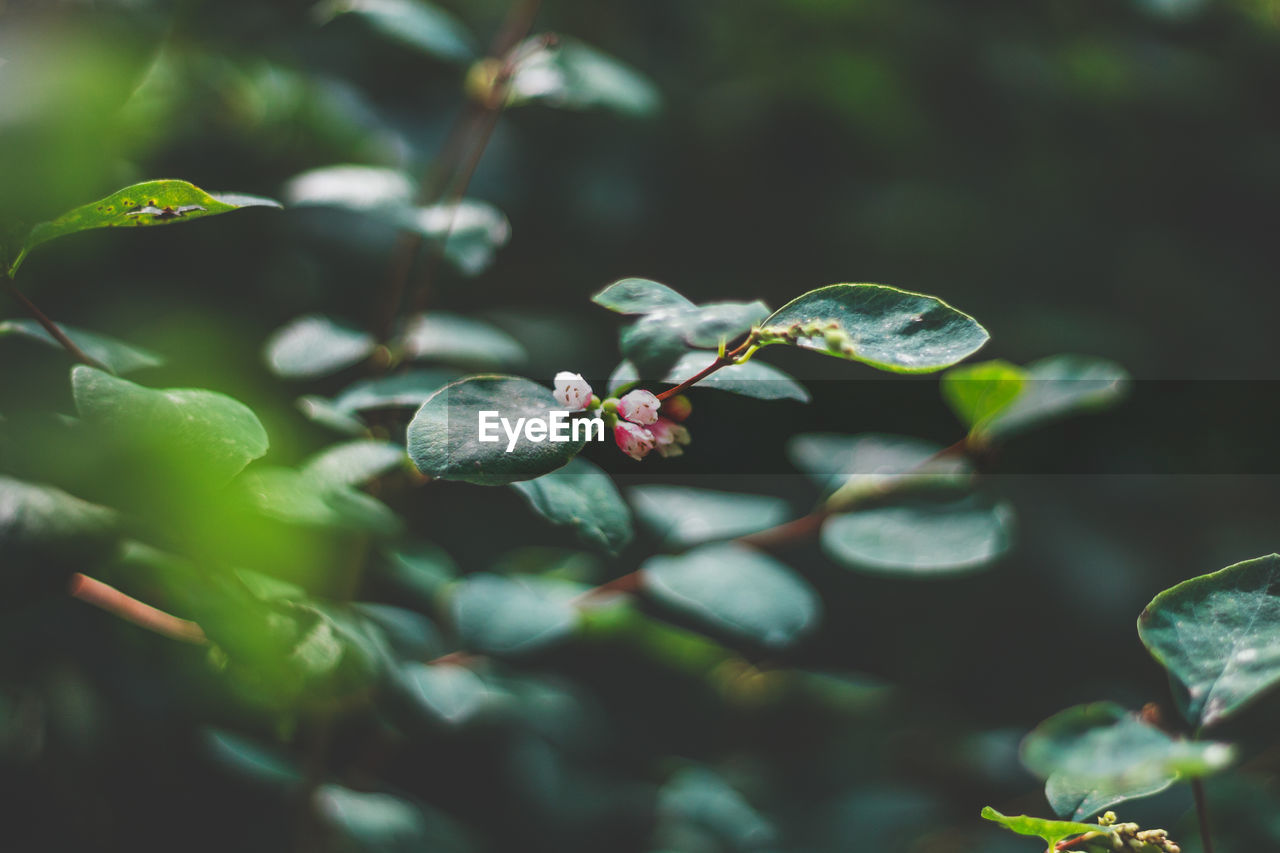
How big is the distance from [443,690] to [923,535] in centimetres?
36

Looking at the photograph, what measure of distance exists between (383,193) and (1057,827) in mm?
591

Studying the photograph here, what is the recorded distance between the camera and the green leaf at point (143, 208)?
0.37 metres

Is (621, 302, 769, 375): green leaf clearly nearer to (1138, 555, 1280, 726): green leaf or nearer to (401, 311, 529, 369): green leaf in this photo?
(1138, 555, 1280, 726): green leaf

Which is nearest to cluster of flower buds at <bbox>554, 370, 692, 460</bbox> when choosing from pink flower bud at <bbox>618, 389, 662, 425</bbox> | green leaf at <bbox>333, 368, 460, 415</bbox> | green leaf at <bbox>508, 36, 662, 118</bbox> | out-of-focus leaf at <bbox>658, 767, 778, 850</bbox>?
pink flower bud at <bbox>618, 389, 662, 425</bbox>

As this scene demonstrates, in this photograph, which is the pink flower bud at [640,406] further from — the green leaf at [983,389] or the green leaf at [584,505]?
the green leaf at [983,389]

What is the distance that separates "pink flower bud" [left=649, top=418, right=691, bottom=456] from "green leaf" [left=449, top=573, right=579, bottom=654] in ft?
0.82

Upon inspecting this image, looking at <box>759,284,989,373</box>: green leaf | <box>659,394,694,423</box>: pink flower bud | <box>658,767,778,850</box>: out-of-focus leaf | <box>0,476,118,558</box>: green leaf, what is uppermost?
<box>759,284,989,373</box>: green leaf

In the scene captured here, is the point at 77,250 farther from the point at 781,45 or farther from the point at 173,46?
the point at 781,45

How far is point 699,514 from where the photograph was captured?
0.72 meters

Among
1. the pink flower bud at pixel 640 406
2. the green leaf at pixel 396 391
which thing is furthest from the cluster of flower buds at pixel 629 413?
the green leaf at pixel 396 391

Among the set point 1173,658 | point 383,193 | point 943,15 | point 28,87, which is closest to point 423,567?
point 383,193

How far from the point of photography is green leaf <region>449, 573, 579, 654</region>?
2.01 feet

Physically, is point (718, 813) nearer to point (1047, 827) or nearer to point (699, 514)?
point (699, 514)

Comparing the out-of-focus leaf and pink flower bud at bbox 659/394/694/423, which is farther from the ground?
pink flower bud at bbox 659/394/694/423
